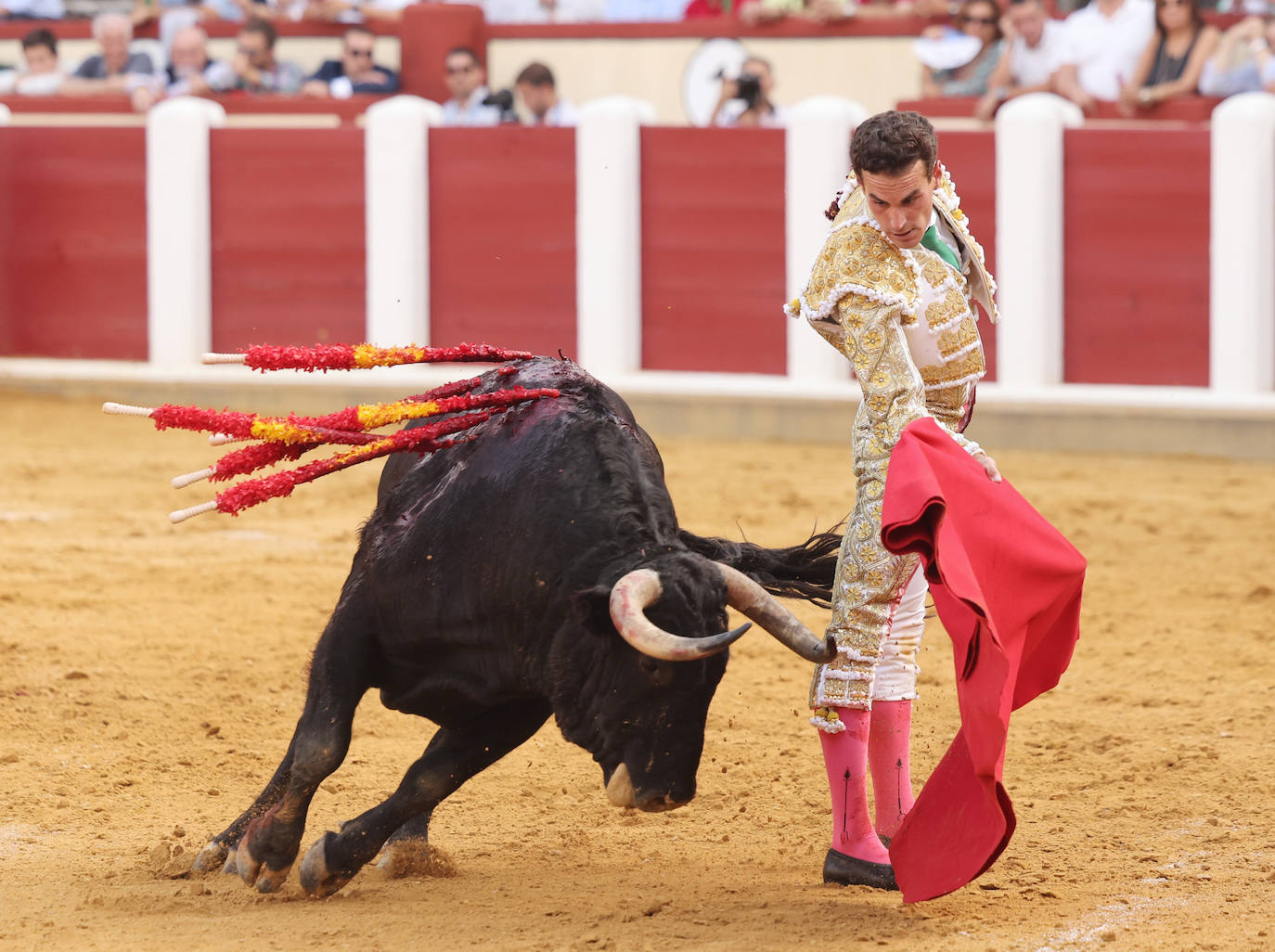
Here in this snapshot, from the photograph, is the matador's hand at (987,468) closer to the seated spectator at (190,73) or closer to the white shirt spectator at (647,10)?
the seated spectator at (190,73)

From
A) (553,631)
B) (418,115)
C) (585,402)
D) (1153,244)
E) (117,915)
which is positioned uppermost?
(418,115)

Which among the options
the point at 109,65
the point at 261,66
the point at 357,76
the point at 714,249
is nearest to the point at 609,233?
the point at 714,249

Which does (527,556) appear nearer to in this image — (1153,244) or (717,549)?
(717,549)

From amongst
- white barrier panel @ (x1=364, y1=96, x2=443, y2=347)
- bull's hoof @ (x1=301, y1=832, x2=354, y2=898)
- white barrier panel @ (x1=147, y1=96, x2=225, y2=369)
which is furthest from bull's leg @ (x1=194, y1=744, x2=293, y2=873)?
white barrier panel @ (x1=147, y1=96, x2=225, y2=369)

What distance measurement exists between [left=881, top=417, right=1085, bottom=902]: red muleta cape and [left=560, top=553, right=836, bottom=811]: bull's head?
22cm

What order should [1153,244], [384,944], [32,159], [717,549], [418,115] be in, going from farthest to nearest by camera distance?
[32,159], [418,115], [1153,244], [717,549], [384,944]

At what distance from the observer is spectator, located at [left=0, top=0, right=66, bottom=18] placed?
1120cm

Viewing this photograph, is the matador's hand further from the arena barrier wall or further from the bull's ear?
the arena barrier wall

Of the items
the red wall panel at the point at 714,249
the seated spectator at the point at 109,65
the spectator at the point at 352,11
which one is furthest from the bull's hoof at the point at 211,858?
the spectator at the point at 352,11

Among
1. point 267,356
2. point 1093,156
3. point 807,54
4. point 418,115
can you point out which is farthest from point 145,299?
point 267,356

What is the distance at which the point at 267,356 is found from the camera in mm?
2949

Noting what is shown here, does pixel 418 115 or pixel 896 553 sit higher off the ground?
pixel 418 115

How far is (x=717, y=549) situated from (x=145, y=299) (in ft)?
22.2

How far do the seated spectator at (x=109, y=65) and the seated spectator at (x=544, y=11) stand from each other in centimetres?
187
